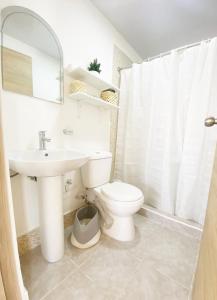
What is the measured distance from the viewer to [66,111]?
1326mm

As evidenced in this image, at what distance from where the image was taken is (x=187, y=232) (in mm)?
1389

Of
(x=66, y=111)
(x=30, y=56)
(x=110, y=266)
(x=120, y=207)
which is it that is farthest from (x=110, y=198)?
(x=30, y=56)

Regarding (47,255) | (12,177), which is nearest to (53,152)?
(12,177)

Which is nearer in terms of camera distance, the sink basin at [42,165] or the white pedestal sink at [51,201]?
the sink basin at [42,165]

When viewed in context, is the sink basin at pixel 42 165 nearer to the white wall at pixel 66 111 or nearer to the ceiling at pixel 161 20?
the white wall at pixel 66 111

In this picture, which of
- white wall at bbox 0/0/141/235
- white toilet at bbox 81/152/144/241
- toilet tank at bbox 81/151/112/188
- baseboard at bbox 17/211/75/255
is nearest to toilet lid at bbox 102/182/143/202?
white toilet at bbox 81/152/144/241

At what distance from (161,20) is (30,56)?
1.43 meters

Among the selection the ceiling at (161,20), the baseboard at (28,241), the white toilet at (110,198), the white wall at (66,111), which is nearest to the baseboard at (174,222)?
the white toilet at (110,198)

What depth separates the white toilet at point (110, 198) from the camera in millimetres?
1207

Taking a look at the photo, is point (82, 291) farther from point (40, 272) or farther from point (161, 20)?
point (161, 20)

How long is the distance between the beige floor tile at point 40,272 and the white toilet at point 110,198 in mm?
448

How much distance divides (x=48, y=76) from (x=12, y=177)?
829 mm

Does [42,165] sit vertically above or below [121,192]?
above

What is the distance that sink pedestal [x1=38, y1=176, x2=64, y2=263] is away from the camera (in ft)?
3.11
